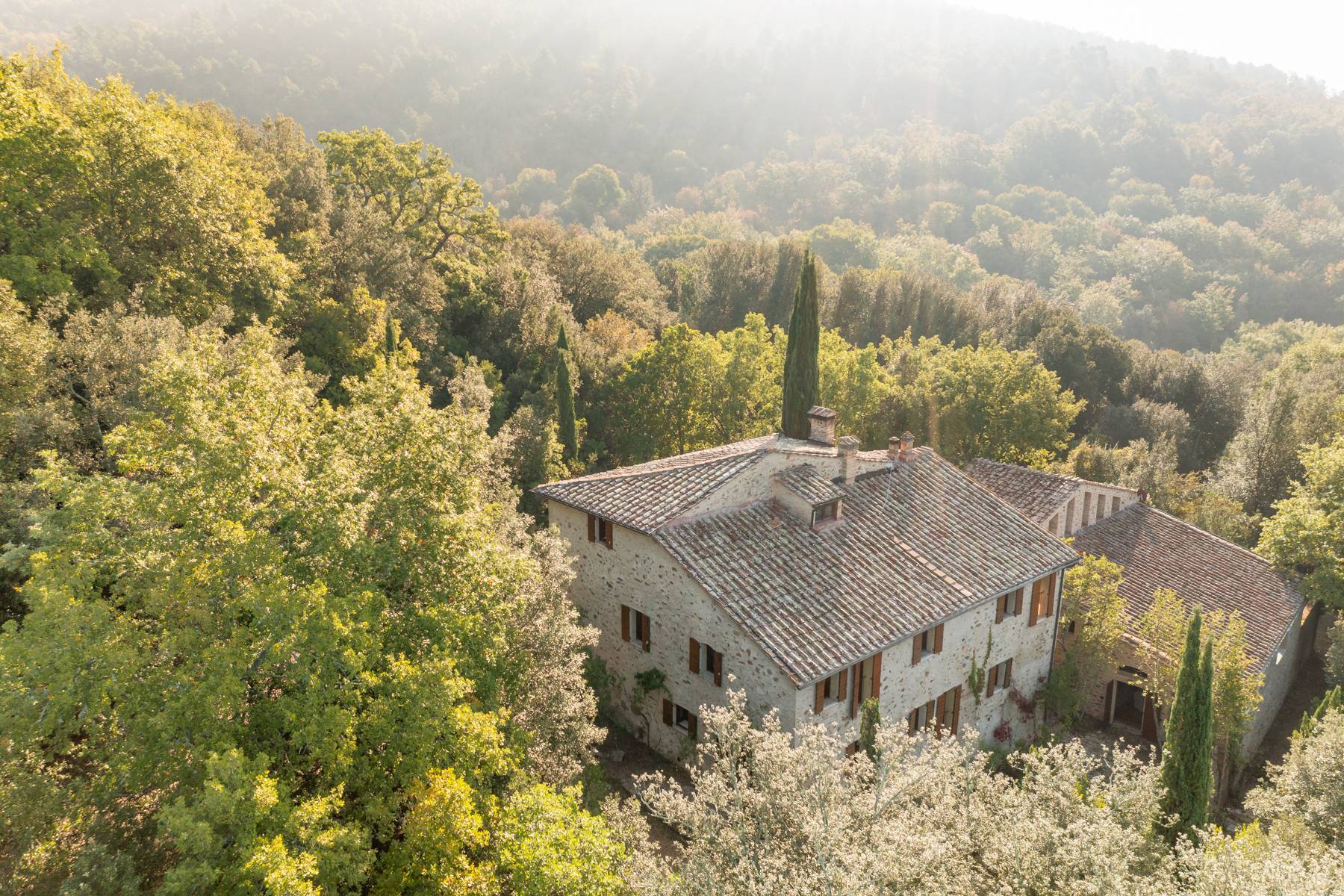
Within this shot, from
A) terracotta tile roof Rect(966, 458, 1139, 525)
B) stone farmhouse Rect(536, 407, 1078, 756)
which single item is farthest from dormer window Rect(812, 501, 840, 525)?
terracotta tile roof Rect(966, 458, 1139, 525)

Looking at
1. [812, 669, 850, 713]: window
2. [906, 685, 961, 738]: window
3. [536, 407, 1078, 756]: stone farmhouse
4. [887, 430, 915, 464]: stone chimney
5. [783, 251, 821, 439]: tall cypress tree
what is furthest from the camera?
[783, 251, 821, 439]: tall cypress tree

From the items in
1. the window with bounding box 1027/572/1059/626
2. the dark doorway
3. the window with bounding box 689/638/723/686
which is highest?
the window with bounding box 689/638/723/686

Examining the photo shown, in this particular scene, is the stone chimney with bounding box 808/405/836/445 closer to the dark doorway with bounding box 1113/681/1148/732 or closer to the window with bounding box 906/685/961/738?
the window with bounding box 906/685/961/738

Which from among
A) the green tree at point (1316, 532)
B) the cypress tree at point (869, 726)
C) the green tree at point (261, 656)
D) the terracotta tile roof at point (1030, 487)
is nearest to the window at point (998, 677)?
the cypress tree at point (869, 726)

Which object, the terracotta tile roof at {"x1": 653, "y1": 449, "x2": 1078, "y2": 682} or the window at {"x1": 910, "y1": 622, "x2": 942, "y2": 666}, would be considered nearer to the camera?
the terracotta tile roof at {"x1": 653, "y1": 449, "x2": 1078, "y2": 682}

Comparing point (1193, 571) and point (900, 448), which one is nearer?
point (900, 448)

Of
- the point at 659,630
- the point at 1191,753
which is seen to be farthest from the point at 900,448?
the point at 1191,753

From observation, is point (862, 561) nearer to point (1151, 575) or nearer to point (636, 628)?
point (636, 628)
